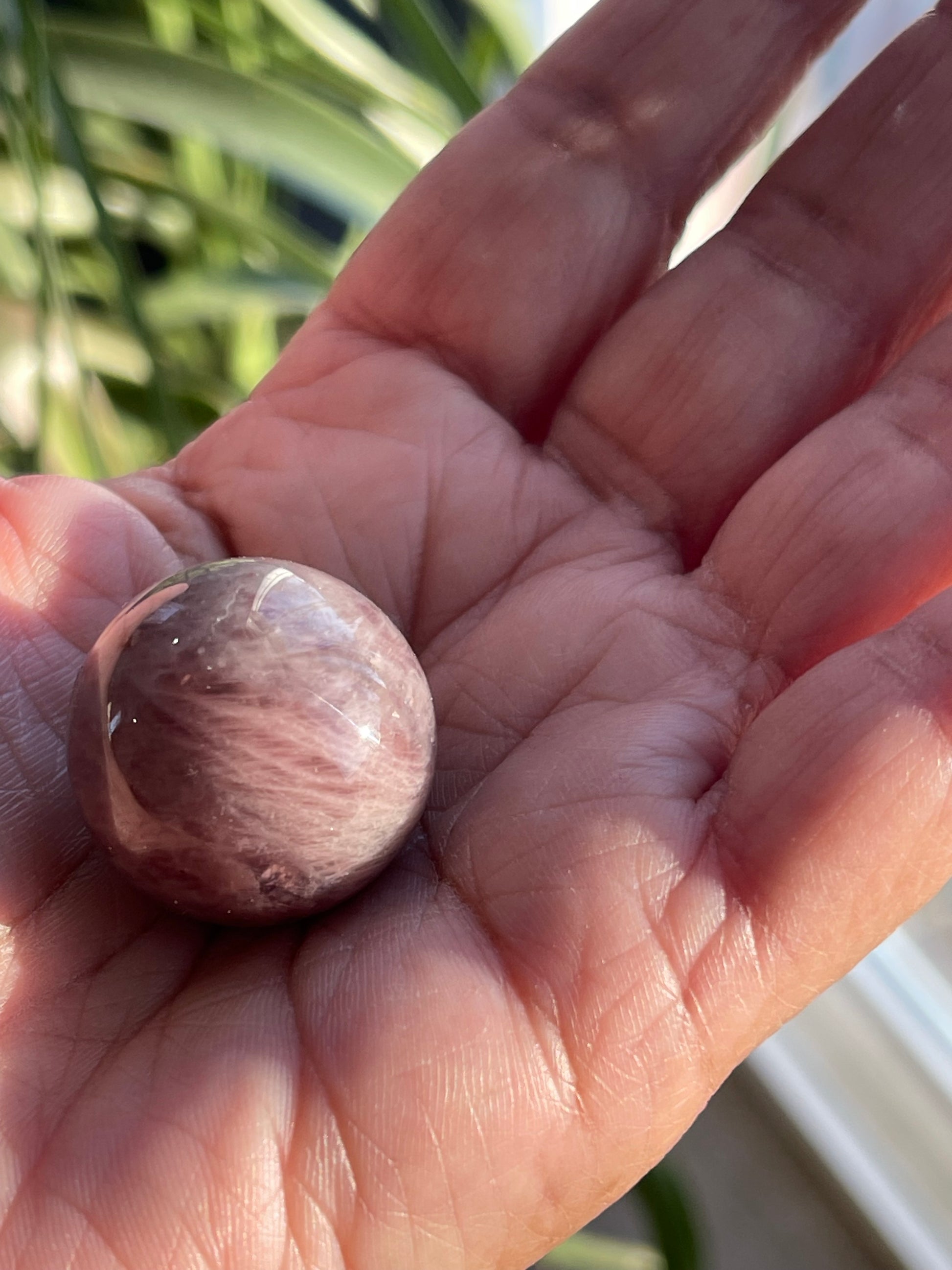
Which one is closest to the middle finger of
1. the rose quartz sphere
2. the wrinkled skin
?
the wrinkled skin

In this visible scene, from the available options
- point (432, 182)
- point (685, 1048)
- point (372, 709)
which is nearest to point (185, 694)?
point (372, 709)

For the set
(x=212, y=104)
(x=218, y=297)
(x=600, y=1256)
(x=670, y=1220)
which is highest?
(x=212, y=104)

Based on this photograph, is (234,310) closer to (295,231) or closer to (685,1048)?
(295,231)

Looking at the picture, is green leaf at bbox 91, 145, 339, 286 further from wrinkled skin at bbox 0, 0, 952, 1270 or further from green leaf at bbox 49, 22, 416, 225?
wrinkled skin at bbox 0, 0, 952, 1270

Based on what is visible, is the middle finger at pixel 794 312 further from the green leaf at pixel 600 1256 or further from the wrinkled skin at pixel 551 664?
the green leaf at pixel 600 1256

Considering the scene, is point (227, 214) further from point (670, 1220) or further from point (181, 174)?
point (670, 1220)

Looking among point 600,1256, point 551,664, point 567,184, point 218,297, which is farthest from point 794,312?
point 600,1256
